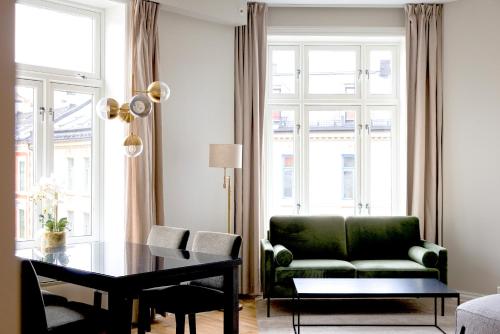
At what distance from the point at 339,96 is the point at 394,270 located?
6.95ft

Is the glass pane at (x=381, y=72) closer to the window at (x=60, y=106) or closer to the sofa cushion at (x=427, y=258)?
the sofa cushion at (x=427, y=258)

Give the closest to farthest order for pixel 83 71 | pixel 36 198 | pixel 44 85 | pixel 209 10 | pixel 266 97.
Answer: pixel 36 198, pixel 44 85, pixel 83 71, pixel 209 10, pixel 266 97

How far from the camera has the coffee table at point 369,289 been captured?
417 cm

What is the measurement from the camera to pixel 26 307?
2.62 m

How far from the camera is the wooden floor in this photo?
15.0ft

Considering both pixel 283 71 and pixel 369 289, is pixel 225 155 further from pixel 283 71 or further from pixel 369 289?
pixel 369 289

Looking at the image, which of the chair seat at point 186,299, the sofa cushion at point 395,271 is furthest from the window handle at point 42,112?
the sofa cushion at point 395,271

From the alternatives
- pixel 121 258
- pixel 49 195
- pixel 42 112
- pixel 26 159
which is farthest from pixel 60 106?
pixel 121 258

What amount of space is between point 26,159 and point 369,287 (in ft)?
9.94

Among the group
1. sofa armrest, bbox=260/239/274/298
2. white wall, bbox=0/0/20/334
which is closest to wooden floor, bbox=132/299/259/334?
sofa armrest, bbox=260/239/274/298

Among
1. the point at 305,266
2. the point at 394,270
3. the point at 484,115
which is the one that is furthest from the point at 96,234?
the point at 484,115

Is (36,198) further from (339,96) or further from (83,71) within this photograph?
(339,96)

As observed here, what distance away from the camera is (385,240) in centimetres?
565

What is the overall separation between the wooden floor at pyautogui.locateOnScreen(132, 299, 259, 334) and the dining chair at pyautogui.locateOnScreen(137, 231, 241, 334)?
79 cm
